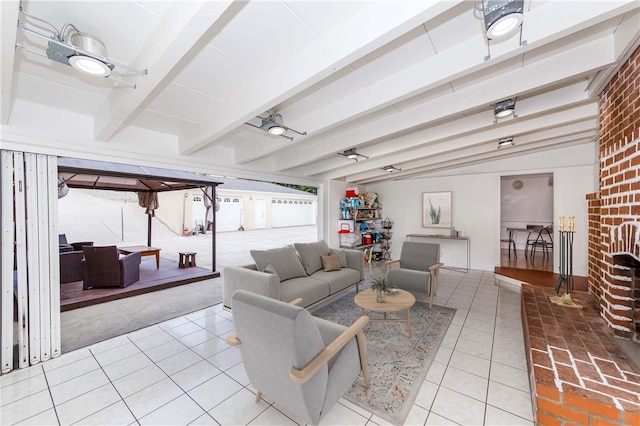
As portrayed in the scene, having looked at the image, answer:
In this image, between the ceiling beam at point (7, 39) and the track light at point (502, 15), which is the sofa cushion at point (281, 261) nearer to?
the ceiling beam at point (7, 39)

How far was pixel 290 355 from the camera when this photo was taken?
1479 mm

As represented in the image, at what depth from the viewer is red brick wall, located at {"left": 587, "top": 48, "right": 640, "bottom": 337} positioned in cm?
207

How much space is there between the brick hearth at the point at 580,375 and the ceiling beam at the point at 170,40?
2.98m

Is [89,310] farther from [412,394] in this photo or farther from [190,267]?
[412,394]

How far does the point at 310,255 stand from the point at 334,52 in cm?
308

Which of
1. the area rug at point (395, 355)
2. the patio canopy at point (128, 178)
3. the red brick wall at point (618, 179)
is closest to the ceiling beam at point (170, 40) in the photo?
the patio canopy at point (128, 178)

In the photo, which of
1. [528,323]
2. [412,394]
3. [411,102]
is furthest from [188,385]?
[411,102]

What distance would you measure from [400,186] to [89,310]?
7.06 metres

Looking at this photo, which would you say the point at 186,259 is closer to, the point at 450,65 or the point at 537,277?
the point at 450,65

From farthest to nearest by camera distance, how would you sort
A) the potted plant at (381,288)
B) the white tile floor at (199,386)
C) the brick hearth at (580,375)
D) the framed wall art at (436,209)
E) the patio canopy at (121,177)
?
the framed wall art at (436,209) < the patio canopy at (121,177) < the potted plant at (381,288) < the white tile floor at (199,386) < the brick hearth at (580,375)

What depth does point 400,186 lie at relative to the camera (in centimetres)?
729

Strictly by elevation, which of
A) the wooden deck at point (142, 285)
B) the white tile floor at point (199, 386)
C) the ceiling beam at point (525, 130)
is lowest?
the white tile floor at point (199, 386)

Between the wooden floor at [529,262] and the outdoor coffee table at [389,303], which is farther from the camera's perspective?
the wooden floor at [529,262]

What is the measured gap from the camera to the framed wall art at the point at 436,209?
654 cm
